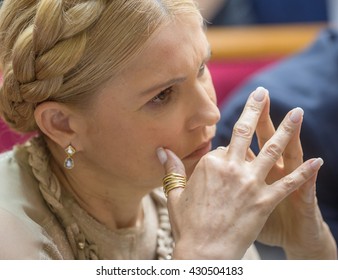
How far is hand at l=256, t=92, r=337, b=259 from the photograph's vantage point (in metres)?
1.13

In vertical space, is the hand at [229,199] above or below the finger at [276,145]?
below

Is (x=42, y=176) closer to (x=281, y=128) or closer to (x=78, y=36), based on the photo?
(x=78, y=36)

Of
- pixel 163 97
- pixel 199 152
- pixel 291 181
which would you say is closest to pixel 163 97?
pixel 163 97

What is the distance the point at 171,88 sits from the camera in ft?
3.47

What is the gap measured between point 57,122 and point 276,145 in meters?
0.33

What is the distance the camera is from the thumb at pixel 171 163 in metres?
1.04

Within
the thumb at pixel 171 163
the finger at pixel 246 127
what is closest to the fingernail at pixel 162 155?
the thumb at pixel 171 163

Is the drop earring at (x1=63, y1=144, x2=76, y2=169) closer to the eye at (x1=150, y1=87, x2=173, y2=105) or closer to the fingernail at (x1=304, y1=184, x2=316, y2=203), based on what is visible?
the eye at (x1=150, y1=87, x2=173, y2=105)

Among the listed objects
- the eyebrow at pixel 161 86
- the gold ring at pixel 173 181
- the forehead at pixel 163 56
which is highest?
the forehead at pixel 163 56

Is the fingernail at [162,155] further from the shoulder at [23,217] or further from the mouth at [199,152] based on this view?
the shoulder at [23,217]

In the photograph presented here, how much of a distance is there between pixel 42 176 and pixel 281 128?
0.38m

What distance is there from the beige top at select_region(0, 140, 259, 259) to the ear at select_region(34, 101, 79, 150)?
83 millimetres

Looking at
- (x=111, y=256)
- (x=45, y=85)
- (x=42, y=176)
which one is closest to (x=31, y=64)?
(x=45, y=85)

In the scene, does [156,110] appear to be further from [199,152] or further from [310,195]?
[310,195]
